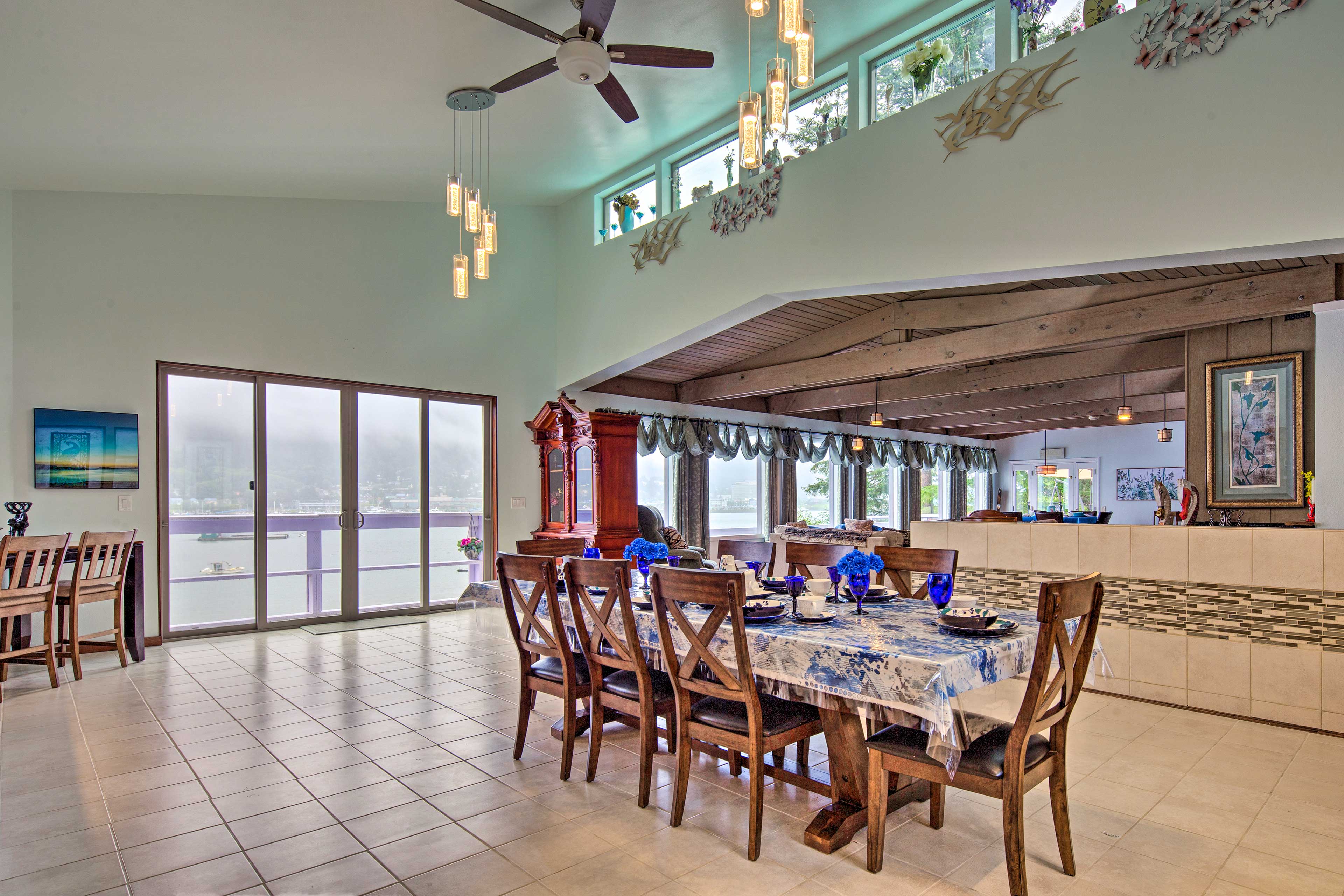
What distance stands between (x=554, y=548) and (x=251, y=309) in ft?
12.1

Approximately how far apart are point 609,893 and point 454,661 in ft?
11.0

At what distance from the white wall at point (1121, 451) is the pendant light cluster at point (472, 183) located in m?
11.5

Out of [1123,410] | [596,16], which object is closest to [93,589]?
[596,16]

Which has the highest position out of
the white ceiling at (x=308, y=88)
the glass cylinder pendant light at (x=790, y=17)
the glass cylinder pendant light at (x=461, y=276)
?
the white ceiling at (x=308, y=88)

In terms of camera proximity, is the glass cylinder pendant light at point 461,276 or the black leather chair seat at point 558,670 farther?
the glass cylinder pendant light at point 461,276

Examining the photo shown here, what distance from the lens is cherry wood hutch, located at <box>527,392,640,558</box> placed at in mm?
7531

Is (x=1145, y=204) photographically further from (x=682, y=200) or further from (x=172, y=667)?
(x=172, y=667)

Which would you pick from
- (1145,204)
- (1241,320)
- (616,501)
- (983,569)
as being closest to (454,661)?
(616,501)

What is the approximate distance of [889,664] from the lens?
7.13ft

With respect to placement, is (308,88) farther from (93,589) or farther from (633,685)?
(633,685)

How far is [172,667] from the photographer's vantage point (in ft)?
17.0

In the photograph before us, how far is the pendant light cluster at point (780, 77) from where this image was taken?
2.32 m

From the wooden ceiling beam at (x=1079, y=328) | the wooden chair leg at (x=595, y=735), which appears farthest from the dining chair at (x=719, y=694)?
the wooden ceiling beam at (x=1079, y=328)

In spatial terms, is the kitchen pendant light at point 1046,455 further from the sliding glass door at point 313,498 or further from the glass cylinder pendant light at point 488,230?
the glass cylinder pendant light at point 488,230
